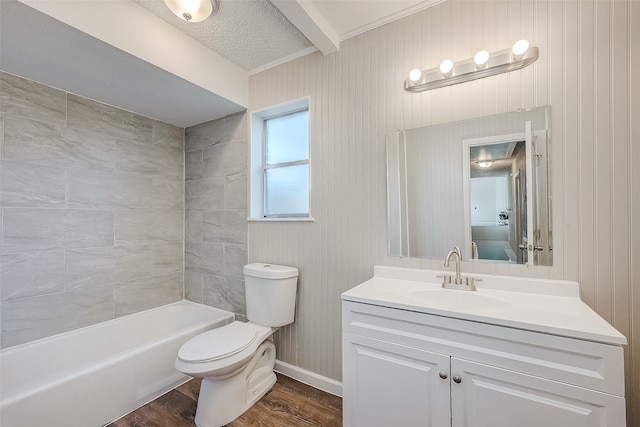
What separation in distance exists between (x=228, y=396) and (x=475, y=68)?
7.51 feet

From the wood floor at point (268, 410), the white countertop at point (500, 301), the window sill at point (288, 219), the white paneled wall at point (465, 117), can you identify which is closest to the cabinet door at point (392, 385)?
the white countertop at point (500, 301)

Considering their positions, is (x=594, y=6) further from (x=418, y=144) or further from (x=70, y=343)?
(x=70, y=343)

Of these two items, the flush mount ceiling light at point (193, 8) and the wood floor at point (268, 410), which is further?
the wood floor at point (268, 410)

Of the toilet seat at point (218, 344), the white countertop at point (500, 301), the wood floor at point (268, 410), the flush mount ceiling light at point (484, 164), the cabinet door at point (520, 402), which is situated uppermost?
the flush mount ceiling light at point (484, 164)

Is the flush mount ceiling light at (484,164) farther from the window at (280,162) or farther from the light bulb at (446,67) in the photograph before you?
the window at (280,162)

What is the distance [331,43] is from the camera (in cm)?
174

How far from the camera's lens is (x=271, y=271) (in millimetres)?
1882

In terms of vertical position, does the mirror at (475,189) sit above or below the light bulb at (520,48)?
below

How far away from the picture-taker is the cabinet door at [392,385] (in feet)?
3.59

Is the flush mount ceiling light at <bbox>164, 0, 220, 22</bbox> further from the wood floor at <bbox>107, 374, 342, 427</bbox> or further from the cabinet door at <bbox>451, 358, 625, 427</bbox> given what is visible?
the wood floor at <bbox>107, 374, 342, 427</bbox>

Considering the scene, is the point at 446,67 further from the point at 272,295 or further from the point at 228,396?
the point at 228,396

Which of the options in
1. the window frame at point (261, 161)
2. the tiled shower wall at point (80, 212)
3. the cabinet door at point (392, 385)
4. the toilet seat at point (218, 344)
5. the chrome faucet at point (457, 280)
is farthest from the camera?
Result: the window frame at point (261, 161)

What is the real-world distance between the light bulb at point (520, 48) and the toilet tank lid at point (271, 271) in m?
1.76

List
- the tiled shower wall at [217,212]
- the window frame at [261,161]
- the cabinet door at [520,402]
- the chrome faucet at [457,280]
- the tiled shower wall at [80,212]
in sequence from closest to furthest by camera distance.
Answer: the cabinet door at [520,402], the chrome faucet at [457,280], the tiled shower wall at [80,212], the window frame at [261,161], the tiled shower wall at [217,212]
